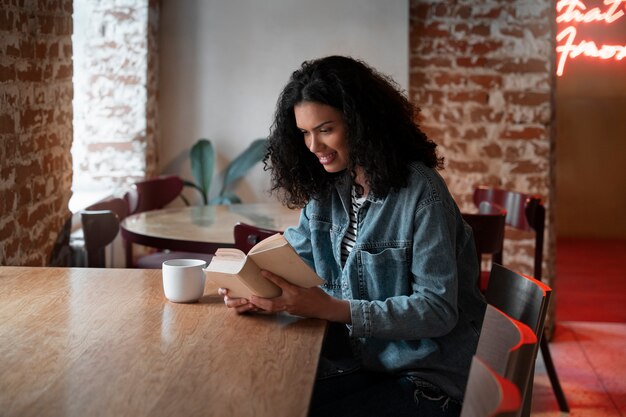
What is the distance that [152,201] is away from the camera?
435 centimetres

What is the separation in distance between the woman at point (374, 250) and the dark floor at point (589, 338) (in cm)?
190

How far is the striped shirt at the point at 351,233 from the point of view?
2.10 m

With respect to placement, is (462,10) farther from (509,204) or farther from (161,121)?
(161,121)

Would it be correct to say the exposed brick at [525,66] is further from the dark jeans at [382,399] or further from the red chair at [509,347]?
the red chair at [509,347]

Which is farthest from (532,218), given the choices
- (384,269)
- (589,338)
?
(384,269)

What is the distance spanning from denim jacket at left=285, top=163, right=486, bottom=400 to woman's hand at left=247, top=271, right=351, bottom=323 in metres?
0.05

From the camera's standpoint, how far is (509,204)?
13.0 ft

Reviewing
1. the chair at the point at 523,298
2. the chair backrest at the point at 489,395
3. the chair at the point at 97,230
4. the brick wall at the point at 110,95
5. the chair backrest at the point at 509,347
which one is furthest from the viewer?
the brick wall at the point at 110,95

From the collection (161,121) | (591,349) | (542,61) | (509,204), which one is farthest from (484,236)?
(161,121)

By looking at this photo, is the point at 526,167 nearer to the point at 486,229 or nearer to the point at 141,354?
the point at 486,229

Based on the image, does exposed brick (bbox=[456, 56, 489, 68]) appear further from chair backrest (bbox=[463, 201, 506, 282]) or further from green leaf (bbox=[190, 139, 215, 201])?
chair backrest (bbox=[463, 201, 506, 282])

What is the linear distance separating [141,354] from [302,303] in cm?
40

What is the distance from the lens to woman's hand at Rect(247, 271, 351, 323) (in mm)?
1846

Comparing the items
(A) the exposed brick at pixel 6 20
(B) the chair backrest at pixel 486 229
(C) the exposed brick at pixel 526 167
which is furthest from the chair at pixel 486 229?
(C) the exposed brick at pixel 526 167
